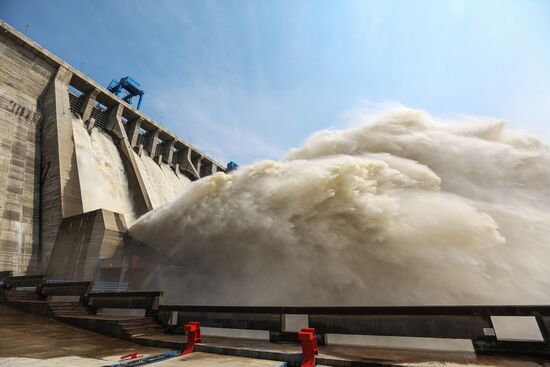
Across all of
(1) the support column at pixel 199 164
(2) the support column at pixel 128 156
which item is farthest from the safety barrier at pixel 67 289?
(1) the support column at pixel 199 164

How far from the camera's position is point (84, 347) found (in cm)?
626

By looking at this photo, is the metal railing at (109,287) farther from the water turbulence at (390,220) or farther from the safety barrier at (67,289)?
the water turbulence at (390,220)

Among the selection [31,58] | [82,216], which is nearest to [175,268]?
[82,216]

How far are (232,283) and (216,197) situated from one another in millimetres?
4816

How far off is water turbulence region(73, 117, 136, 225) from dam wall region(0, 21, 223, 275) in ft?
0.37

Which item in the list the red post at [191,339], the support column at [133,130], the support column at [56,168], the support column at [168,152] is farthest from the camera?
the support column at [168,152]

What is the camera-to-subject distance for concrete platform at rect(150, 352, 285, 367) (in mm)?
4621

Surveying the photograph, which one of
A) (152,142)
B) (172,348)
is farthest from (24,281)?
(152,142)

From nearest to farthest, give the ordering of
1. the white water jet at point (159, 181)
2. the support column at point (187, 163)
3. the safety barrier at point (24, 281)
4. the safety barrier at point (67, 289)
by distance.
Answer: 1. the safety barrier at point (67, 289)
2. the safety barrier at point (24, 281)
3. the white water jet at point (159, 181)
4. the support column at point (187, 163)

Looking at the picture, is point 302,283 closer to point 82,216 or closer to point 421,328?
point 421,328

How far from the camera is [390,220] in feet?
33.2

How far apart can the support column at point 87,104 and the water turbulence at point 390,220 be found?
81.2 feet

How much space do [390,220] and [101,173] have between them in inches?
1052

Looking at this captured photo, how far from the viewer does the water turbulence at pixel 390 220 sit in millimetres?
9352
